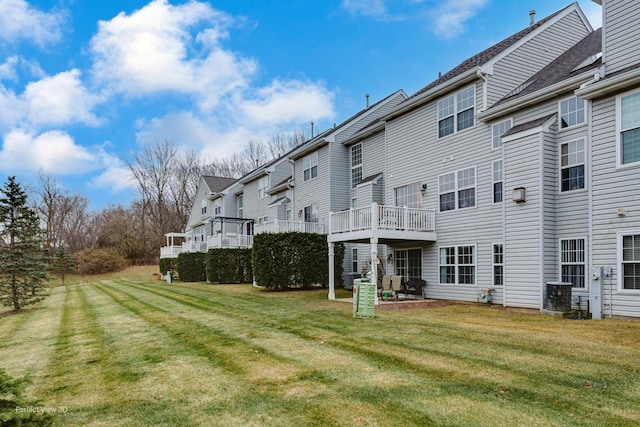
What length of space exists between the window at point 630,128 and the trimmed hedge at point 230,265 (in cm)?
1998

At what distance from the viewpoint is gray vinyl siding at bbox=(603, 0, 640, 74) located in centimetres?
1002

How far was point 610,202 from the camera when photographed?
32.9ft

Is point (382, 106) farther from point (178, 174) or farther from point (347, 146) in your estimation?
point (178, 174)

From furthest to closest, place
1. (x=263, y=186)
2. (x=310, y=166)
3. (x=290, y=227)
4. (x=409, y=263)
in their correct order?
(x=263, y=186) → (x=310, y=166) → (x=290, y=227) → (x=409, y=263)

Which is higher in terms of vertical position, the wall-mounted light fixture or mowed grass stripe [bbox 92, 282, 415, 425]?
the wall-mounted light fixture

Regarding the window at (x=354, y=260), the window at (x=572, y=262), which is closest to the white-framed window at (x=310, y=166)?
the window at (x=354, y=260)

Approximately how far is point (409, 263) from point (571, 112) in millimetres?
7812

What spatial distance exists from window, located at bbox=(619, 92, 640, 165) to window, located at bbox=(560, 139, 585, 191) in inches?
59.2

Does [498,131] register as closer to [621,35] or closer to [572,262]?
[621,35]

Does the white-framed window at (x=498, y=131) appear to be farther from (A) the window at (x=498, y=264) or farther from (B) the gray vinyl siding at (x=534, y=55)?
(A) the window at (x=498, y=264)

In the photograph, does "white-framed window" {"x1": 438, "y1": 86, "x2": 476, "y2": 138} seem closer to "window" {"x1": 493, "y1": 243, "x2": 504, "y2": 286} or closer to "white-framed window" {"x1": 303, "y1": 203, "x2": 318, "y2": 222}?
"window" {"x1": 493, "y1": 243, "x2": 504, "y2": 286}

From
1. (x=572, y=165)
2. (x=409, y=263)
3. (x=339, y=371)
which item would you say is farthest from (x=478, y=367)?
(x=409, y=263)

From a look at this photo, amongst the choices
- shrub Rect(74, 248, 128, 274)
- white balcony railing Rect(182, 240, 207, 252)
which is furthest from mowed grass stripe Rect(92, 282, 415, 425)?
shrub Rect(74, 248, 128, 274)

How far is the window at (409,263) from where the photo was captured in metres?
16.6
